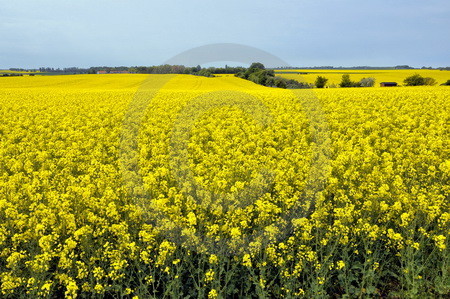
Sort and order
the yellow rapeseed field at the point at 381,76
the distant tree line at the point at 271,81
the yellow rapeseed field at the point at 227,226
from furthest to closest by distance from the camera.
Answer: the yellow rapeseed field at the point at 381,76
the distant tree line at the point at 271,81
the yellow rapeseed field at the point at 227,226

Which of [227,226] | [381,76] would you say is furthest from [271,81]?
[227,226]

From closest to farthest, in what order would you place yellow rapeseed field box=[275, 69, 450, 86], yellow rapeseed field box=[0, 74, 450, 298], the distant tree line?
yellow rapeseed field box=[0, 74, 450, 298] < the distant tree line < yellow rapeseed field box=[275, 69, 450, 86]

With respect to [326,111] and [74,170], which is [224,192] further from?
[326,111]

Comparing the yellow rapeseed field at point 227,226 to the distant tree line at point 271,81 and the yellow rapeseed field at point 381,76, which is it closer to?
the distant tree line at point 271,81

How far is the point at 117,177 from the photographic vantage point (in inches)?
308

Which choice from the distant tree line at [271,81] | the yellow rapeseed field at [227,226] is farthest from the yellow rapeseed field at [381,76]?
the yellow rapeseed field at [227,226]

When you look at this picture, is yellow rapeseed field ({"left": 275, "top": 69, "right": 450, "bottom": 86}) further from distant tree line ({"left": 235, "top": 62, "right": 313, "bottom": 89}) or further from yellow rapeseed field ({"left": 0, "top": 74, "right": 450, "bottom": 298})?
yellow rapeseed field ({"left": 0, "top": 74, "right": 450, "bottom": 298})

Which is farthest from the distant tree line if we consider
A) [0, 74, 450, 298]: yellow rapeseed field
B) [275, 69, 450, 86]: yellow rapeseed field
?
[0, 74, 450, 298]: yellow rapeseed field

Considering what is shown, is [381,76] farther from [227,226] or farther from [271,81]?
[227,226]

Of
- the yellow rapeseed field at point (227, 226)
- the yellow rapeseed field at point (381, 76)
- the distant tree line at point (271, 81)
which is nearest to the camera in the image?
the yellow rapeseed field at point (227, 226)

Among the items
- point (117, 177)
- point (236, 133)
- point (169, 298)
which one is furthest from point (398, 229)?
point (236, 133)

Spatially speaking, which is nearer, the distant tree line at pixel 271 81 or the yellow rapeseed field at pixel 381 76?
the distant tree line at pixel 271 81

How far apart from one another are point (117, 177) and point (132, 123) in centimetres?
928

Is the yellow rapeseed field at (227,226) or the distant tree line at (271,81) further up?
the distant tree line at (271,81)
